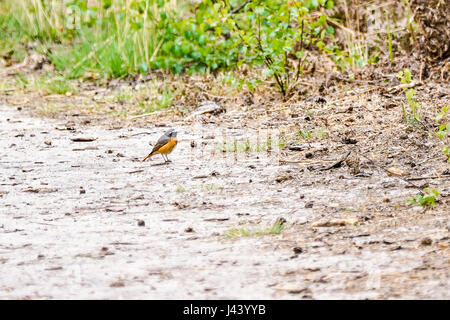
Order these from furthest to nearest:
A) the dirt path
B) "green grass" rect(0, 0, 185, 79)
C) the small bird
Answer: "green grass" rect(0, 0, 185, 79), the small bird, the dirt path

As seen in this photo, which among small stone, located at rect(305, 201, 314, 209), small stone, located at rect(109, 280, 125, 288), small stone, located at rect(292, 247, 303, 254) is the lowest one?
small stone, located at rect(305, 201, 314, 209)

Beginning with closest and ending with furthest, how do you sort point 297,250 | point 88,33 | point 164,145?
point 297,250, point 164,145, point 88,33

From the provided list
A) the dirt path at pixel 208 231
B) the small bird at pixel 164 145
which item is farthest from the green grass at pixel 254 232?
the small bird at pixel 164 145

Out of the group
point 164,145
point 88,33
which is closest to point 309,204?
point 164,145

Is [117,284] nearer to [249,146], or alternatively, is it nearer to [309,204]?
[309,204]

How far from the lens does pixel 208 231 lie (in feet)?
13.8

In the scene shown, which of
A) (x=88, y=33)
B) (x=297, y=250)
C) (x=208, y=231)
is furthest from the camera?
(x=88, y=33)

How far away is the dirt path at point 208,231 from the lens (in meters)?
3.34

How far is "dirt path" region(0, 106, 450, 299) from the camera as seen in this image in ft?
11.0

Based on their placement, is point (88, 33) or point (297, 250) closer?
point (297, 250)

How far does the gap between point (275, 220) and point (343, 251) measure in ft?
2.12

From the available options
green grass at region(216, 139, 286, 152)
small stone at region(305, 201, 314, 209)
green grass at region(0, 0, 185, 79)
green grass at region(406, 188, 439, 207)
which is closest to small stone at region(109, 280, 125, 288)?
small stone at region(305, 201, 314, 209)

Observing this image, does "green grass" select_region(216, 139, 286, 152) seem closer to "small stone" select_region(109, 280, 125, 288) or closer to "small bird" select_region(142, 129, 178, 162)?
"small bird" select_region(142, 129, 178, 162)

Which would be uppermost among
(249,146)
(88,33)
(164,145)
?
(88,33)
